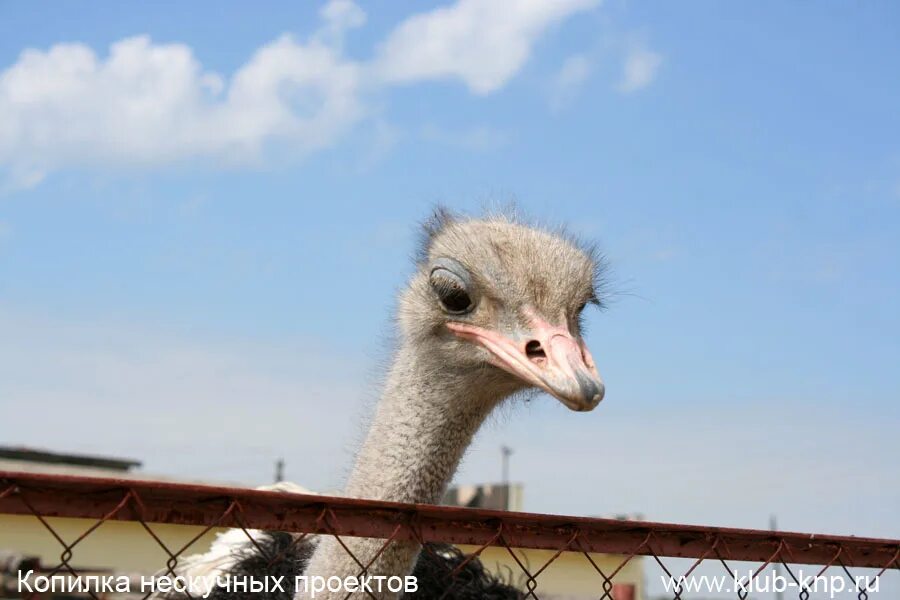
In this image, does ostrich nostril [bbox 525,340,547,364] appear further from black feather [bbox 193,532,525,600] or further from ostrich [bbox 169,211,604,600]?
black feather [bbox 193,532,525,600]

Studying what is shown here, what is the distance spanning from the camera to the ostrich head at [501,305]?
9.21ft

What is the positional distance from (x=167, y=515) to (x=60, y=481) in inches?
8.2

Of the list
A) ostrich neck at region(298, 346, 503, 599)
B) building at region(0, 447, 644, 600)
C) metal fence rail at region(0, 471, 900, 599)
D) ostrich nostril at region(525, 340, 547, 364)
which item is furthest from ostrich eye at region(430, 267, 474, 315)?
building at region(0, 447, 644, 600)

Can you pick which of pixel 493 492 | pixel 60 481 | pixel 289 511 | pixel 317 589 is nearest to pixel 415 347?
pixel 317 589

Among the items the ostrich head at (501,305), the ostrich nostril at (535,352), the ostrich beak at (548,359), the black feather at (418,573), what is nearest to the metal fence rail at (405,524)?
the ostrich beak at (548,359)

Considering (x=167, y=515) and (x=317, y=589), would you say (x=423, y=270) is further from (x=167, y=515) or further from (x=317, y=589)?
(x=167, y=515)

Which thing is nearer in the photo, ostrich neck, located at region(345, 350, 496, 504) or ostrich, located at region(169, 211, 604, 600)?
ostrich, located at region(169, 211, 604, 600)

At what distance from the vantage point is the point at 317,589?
2773 mm

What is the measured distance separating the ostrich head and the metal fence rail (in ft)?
1.59

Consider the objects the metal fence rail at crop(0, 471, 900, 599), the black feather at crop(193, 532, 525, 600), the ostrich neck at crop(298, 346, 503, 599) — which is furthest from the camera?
the black feather at crop(193, 532, 525, 600)

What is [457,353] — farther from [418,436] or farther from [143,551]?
[143,551]

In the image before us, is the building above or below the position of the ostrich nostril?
above

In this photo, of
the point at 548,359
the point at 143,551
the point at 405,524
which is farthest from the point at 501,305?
the point at 143,551

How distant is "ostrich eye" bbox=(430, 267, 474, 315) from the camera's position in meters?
3.10
